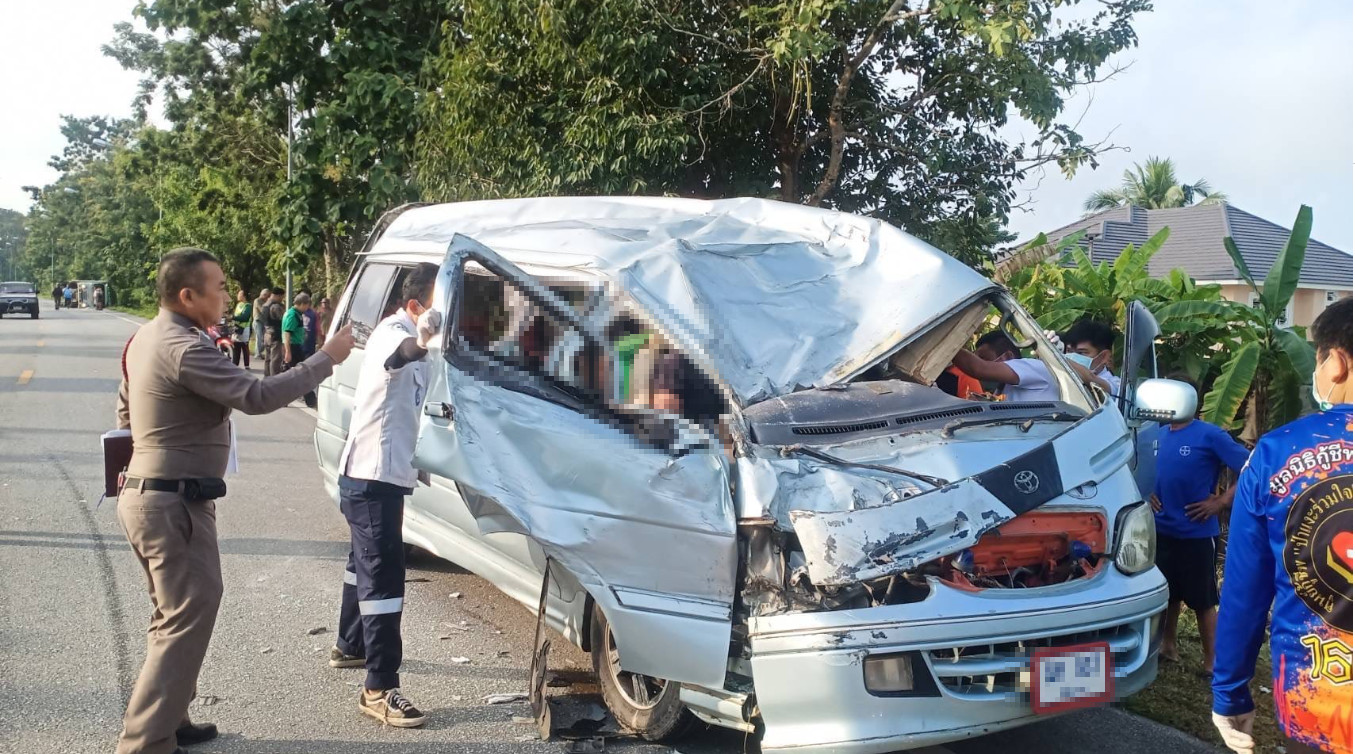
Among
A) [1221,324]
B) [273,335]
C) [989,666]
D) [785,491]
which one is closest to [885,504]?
[785,491]

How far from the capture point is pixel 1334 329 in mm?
2574

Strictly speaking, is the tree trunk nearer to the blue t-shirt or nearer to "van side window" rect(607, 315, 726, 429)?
the blue t-shirt

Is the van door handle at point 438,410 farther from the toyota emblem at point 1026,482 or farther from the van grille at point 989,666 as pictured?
the toyota emblem at point 1026,482

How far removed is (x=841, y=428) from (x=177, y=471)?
2.30 metres

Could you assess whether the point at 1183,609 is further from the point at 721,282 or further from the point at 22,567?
the point at 22,567

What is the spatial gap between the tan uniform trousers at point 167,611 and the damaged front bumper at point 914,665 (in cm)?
192

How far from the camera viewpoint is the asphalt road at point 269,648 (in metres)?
4.25

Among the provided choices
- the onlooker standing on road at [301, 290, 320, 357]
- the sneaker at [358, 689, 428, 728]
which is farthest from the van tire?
the onlooker standing on road at [301, 290, 320, 357]

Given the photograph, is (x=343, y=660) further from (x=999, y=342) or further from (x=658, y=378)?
(x=999, y=342)

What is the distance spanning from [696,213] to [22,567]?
453 cm

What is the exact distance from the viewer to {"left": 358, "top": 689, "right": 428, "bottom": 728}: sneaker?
432cm

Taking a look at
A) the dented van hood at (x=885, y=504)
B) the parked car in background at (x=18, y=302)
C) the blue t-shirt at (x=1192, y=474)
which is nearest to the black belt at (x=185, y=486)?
the dented van hood at (x=885, y=504)

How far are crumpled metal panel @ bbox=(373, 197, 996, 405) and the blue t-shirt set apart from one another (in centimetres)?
128

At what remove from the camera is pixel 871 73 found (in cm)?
1163
